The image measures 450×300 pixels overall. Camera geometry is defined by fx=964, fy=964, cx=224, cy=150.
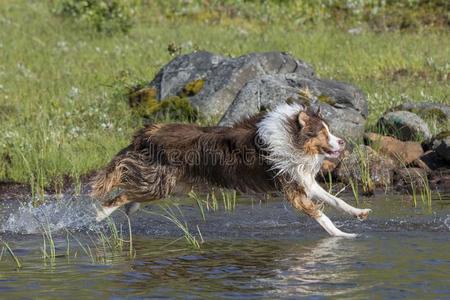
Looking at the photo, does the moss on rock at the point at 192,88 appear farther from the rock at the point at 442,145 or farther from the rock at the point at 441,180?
the rock at the point at 441,180

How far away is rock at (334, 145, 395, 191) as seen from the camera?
12383mm

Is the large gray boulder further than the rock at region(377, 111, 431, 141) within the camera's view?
Yes

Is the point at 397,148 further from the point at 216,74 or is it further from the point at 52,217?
the point at 52,217

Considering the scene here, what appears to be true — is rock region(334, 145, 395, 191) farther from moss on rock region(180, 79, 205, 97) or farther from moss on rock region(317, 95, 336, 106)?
moss on rock region(180, 79, 205, 97)

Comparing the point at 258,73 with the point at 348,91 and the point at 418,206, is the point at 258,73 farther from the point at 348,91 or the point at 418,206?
the point at 418,206

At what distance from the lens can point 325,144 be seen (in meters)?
9.47

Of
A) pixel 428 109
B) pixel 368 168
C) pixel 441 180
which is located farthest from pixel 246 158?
pixel 428 109

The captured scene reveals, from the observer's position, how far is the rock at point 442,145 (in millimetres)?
12555

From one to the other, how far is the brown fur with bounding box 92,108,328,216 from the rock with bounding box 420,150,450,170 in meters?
3.72

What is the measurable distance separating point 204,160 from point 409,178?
3.72m

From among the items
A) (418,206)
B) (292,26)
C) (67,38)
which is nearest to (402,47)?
(292,26)

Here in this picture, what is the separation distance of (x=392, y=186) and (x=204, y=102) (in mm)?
3719

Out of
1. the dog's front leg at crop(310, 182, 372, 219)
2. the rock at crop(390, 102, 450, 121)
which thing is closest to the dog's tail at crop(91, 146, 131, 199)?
the dog's front leg at crop(310, 182, 372, 219)

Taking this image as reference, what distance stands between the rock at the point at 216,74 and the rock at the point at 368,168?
2909 millimetres
